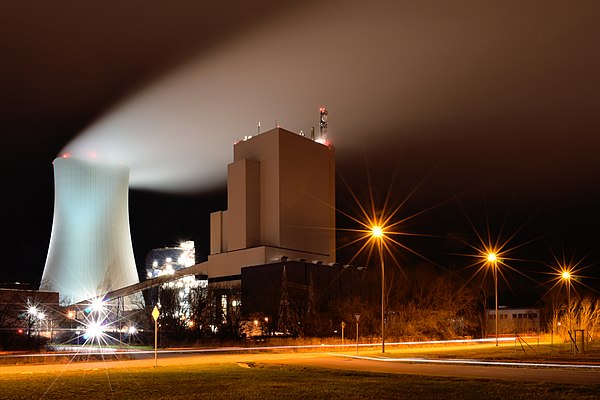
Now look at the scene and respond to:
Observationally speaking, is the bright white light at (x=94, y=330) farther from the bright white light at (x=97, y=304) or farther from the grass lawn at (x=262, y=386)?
the grass lawn at (x=262, y=386)

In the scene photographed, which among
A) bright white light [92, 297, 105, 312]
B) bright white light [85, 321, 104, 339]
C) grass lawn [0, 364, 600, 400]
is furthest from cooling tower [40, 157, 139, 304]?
grass lawn [0, 364, 600, 400]

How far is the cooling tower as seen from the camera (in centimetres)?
5622

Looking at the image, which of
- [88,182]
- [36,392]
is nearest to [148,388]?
[36,392]

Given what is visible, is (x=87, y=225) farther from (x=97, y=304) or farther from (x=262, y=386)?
(x=262, y=386)

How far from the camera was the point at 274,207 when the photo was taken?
72625mm

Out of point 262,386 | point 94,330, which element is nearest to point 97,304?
point 94,330

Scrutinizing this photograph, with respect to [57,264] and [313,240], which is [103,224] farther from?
[313,240]

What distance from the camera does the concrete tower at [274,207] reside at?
7250cm

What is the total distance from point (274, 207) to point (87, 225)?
22429mm

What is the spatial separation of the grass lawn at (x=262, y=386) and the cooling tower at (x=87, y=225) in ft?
125

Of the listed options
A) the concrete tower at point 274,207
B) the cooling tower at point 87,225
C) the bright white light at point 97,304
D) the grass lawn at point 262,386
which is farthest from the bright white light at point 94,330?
the grass lawn at point 262,386

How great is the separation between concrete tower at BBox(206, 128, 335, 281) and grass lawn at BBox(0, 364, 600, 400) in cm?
5092

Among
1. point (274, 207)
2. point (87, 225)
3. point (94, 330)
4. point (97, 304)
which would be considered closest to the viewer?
point (87, 225)

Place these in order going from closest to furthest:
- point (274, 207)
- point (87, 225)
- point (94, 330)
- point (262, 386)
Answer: point (262, 386)
point (87, 225)
point (94, 330)
point (274, 207)
